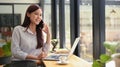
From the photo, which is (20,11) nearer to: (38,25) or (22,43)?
(38,25)

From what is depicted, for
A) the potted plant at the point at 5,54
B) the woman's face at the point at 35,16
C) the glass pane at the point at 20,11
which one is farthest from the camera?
the glass pane at the point at 20,11

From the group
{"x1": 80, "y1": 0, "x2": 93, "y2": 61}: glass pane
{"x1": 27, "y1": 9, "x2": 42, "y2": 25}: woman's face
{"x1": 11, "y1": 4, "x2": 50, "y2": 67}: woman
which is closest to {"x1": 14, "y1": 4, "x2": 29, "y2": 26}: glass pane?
{"x1": 80, "y1": 0, "x2": 93, "y2": 61}: glass pane

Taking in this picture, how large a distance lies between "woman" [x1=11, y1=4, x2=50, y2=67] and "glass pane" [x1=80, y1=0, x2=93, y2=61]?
64cm

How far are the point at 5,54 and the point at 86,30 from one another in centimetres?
121

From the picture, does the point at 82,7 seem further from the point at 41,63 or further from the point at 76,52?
the point at 41,63

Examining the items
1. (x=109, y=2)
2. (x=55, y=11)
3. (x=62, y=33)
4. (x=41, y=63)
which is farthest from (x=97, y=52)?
(x=55, y=11)

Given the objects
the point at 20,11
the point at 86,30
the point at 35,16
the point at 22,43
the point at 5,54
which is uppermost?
the point at 20,11

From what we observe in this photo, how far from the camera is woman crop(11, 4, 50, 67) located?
9.41 ft

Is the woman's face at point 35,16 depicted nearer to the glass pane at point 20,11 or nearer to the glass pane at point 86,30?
the glass pane at point 86,30

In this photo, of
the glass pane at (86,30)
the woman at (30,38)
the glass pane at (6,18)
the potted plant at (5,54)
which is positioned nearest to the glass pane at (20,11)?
the glass pane at (6,18)

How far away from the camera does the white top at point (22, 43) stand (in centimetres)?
287

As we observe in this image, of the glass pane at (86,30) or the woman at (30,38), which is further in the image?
the glass pane at (86,30)

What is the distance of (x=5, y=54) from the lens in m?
3.16

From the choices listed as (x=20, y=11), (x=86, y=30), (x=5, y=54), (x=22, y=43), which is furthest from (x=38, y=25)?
(x=20, y=11)
